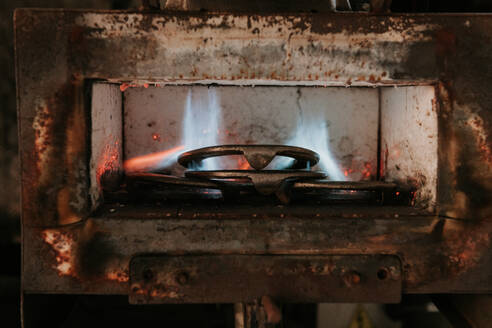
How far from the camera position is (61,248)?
2.71 feet

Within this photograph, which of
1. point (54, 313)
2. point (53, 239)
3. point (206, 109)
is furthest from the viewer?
point (206, 109)

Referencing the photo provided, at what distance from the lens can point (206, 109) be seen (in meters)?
1.23

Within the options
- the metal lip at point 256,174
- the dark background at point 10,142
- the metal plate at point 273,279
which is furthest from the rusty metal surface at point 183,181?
the dark background at point 10,142

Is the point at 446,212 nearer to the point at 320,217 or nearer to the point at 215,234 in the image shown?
the point at 320,217

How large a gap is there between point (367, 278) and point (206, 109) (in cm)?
74

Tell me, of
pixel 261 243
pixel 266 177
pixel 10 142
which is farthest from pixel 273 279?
pixel 10 142

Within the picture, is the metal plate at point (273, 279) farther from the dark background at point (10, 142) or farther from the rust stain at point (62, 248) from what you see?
the dark background at point (10, 142)

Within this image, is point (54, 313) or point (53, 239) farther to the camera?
point (54, 313)

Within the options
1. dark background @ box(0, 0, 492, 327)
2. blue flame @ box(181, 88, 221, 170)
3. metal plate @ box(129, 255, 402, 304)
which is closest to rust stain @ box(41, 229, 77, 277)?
metal plate @ box(129, 255, 402, 304)

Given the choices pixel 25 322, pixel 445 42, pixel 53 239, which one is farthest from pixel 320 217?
pixel 25 322

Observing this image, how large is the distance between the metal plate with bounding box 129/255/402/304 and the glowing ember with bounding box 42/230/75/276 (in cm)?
15

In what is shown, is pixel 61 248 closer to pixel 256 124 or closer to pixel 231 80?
pixel 231 80

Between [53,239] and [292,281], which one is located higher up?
[53,239]

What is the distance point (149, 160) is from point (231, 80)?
1.72ft
